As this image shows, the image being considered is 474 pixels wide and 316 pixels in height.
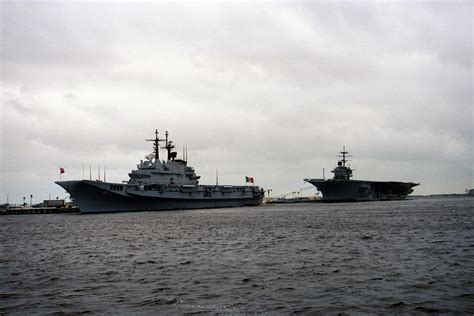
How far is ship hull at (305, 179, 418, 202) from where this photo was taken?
10338 centimetres

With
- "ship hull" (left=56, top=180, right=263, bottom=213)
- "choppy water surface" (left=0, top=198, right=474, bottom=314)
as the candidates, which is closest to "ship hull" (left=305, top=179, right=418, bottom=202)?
"ship hull" (left=56, top=180, right=263, bottom=213)

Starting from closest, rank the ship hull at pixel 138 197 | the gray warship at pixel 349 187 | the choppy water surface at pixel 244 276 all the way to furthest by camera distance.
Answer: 1. the choppy water surface at pixel 244 276
2. the ship hull at pixel 138 197
3. the gray warship at pixel 349 187

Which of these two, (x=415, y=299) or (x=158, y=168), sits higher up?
(x=158, y=168)

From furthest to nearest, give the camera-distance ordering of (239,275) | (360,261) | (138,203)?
1. (138,203)
2. (360,261)
3. (239,275)

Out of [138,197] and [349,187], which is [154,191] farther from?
[349,187]

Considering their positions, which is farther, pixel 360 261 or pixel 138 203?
pixel 138 203

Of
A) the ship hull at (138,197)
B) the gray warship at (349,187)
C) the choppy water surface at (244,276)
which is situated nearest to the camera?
the choppy water surface at (244,276)

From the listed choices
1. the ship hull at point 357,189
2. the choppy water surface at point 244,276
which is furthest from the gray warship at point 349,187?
the choppy water surface at point 244,276

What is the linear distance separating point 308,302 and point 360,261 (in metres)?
6.95

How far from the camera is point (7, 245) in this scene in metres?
27.8

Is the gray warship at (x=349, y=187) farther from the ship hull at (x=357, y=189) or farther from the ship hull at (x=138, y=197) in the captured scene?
the ship hull at (x=138, y=197)

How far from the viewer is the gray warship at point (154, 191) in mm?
63272

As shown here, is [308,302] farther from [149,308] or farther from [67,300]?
[67,300]

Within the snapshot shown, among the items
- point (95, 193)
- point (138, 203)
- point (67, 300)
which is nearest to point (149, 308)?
point (67, 300)
